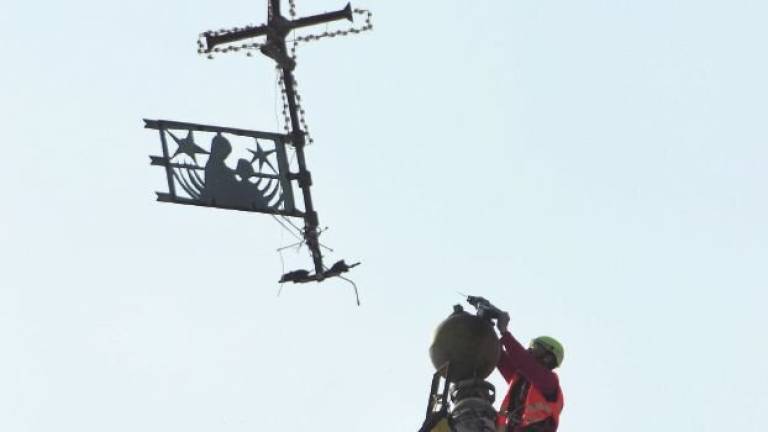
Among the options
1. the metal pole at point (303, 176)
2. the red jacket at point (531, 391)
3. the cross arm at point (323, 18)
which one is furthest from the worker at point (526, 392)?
the cross arm at point (323, 18)

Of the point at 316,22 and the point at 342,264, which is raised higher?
the point at 316,22

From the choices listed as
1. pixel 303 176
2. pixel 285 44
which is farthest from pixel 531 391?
pixel 285 44

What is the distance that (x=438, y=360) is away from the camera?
31.2 metres

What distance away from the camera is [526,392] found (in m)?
31.8

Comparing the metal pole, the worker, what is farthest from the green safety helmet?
the metal pole

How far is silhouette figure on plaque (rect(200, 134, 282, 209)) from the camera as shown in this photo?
37719 millimetres

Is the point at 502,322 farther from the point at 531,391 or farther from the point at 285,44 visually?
the point at 285,44

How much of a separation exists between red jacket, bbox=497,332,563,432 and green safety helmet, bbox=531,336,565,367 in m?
0.43

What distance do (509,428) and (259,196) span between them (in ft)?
25.4

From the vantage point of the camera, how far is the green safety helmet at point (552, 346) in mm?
32250

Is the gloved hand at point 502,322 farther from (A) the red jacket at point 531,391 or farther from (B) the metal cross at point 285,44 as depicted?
(B) the metal cross at point 285,44

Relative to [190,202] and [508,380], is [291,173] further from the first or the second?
[508,380]

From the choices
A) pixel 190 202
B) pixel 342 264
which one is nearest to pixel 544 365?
pixel 342 264

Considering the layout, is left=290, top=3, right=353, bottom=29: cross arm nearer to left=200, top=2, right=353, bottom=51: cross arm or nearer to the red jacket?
left=200, top=2, right=353, bottom=51: cross arm
